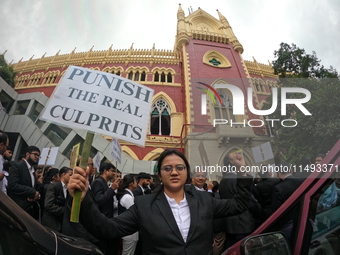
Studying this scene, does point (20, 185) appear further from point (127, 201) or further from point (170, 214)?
point (170, 214)

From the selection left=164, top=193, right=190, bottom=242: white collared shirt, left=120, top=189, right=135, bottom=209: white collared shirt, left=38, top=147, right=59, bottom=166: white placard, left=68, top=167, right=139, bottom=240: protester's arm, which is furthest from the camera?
left=38, top=147, right=59, bottom=166: white placard

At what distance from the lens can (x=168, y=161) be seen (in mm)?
1513

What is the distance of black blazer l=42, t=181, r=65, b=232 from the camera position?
8.77 ft

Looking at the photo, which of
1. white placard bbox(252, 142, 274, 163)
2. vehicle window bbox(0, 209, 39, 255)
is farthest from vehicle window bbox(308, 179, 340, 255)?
white placard bbox(252, 142, 274, 163)

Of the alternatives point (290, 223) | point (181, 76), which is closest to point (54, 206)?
point (290, 223)

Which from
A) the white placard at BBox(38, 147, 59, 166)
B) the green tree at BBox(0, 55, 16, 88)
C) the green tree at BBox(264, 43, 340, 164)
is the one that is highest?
the green tree at BBox(0, 55, 16, 88)

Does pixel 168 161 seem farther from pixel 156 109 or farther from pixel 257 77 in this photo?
pixel 257 77

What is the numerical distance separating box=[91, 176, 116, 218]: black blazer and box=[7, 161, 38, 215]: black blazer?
3.10 ft

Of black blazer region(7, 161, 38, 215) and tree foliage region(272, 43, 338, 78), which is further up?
tree foliage region(272, 43, 338, 78)

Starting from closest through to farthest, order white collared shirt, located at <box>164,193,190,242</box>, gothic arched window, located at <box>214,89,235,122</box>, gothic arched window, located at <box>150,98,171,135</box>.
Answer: white collared shirt, located at <box>164,193,190,242</box> → gothic arched window, located at <box>214,89,235,122</box> → gothic arched window, located at <box>150,98,171,135</box>

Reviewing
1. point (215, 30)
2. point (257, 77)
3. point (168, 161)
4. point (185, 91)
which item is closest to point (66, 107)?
point (168, 161)

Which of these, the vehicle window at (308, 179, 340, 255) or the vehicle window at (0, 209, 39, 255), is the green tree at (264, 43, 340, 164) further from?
the vehicle window at (0, 209, 39, 255)

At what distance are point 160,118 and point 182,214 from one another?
13.5m

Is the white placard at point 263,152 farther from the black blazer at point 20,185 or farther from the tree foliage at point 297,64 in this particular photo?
the tree foliage at point 297,64
